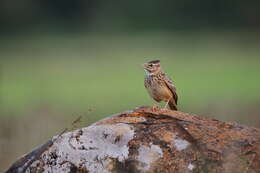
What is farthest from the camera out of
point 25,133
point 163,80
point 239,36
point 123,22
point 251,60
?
point 123,22

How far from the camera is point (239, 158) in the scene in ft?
20.9

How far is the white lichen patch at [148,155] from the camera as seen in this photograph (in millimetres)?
6426

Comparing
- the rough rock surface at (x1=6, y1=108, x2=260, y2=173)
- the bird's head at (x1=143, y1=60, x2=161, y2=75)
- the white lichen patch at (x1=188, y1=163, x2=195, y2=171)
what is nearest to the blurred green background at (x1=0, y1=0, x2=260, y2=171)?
the bird's head at (x1=143, y1=60, x2=161, y2=75)

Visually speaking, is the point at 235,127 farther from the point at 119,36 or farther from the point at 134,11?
the point at 134,11

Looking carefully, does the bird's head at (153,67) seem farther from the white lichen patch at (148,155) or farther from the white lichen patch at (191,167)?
the white lichen patch at (191,167)

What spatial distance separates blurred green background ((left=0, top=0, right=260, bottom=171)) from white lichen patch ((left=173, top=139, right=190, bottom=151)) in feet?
Answer: 17.1

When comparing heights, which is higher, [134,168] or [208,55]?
[134,168]

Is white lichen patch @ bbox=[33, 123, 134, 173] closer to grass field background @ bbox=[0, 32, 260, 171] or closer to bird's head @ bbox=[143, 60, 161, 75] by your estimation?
bird's head @ bbox=[143, 60, 161, 75]

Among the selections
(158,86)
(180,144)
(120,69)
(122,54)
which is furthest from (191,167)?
(122,54)

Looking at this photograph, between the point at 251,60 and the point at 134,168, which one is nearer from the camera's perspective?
the point at 134,168

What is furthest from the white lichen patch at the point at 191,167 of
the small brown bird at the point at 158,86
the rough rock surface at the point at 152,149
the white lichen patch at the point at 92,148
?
the small brown bird at the point at 158,86

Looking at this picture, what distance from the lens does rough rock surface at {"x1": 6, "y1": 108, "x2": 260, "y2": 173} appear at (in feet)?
21.0

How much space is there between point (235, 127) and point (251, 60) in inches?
1013

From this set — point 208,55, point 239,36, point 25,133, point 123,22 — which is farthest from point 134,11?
point 25,133
